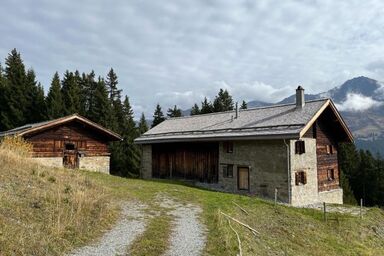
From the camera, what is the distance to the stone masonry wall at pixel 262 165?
2384 centimetres

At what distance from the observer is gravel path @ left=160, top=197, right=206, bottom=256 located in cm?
1027

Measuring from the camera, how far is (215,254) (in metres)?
10.2

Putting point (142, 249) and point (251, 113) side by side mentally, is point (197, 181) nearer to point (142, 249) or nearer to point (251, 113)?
point (251, 113)

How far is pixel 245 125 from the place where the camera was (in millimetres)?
27891

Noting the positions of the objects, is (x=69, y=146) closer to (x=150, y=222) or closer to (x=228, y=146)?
(x=228, y=146)

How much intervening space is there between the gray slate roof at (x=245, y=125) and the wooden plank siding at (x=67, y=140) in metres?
5.34

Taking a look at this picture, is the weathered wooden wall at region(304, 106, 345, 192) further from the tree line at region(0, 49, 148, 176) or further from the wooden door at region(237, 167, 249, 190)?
the tree line at region(0, 49, 148, 176)

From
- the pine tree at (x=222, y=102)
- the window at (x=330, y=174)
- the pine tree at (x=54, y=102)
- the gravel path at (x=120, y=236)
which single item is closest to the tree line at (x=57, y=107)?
the pine tree at (x=54, y=102)

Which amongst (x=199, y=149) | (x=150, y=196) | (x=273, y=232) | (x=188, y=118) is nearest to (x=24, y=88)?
(x=188, y=118)

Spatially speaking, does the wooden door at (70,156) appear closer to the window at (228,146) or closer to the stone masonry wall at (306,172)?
the window at (228,146)

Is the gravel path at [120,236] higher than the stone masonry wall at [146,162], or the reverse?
the stone masonry wall at [146,162]

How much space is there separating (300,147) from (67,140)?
18.7m

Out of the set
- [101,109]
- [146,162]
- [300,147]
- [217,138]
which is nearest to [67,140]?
[146,162]

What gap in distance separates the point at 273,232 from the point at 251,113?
16916 millimetres
